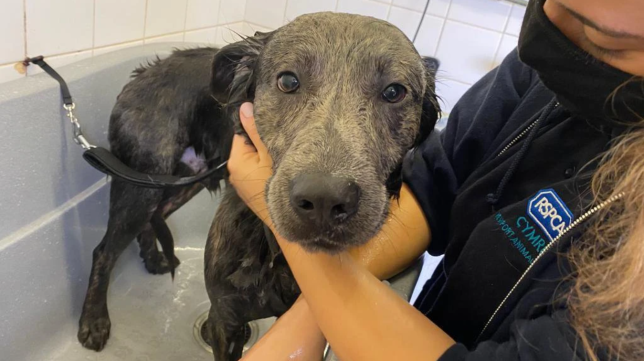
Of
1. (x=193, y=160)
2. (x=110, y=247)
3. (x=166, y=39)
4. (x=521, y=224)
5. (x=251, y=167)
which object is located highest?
(x=521, y=224)

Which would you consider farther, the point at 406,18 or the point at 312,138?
the point at 406,18

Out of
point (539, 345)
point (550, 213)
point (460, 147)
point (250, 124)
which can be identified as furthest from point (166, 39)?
point (539, 345)

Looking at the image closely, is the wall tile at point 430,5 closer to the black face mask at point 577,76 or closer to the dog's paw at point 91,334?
the black face mask at point 577,76

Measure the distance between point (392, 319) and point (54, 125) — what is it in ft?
4.25

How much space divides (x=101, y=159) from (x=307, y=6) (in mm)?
1860

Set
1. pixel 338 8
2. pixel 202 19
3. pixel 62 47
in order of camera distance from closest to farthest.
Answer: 1. pixel 62 47
2. pixel 202 19
3. pixel 338 8

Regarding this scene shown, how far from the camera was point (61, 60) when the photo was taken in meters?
1.82

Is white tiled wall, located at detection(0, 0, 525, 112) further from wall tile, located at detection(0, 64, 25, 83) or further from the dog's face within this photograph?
the dog's face

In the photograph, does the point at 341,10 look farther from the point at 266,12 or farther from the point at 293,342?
the point at 293,342

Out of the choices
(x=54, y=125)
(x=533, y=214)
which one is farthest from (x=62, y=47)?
(x=533, y=214)

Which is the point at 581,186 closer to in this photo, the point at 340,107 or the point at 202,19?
the point at 340,107

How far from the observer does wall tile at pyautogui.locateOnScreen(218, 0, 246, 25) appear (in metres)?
2.97

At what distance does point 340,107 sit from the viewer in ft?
3.86

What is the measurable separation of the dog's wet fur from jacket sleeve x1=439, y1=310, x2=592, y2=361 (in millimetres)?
330
